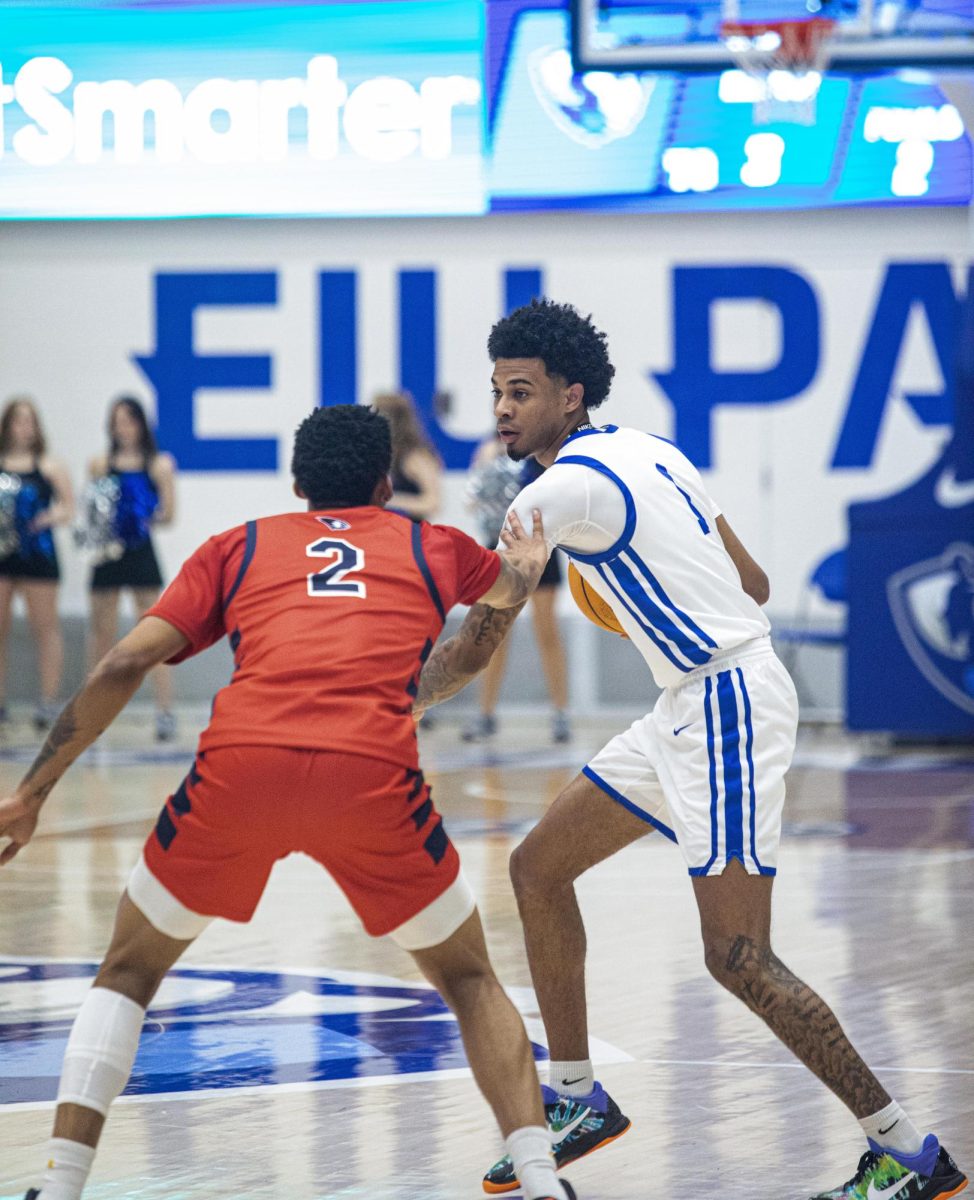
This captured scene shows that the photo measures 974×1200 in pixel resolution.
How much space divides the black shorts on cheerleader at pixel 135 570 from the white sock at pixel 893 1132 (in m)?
9.33

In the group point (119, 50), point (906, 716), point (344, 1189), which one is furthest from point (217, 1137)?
point (119, 50)

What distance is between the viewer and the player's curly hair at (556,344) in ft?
14.2

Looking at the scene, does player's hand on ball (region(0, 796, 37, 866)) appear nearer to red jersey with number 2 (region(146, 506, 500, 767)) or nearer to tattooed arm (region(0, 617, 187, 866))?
tattooed arm (region(0, 617, 187, 866))

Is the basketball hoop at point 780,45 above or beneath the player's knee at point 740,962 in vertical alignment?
above

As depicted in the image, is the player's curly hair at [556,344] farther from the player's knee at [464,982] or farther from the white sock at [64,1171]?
the white sock at [64,1171]

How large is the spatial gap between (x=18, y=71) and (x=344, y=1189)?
43.3 feet

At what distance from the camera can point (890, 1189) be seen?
393 cm

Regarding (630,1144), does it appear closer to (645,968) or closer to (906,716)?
(645,968)

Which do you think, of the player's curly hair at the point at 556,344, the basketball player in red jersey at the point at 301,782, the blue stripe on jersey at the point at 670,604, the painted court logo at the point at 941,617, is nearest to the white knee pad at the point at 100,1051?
the basketball player in red jersey at the point at 301,782

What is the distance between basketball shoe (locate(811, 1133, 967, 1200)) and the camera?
3.93 m

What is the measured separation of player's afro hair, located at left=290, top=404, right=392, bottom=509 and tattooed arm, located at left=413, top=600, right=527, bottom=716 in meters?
0.35

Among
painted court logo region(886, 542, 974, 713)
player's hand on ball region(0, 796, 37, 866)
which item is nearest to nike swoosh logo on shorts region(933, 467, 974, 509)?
painted court logo region(886, 542, 974, 713)

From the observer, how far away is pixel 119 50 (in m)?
15.6

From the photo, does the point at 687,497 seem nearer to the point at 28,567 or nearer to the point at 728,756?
the point at 728,756
